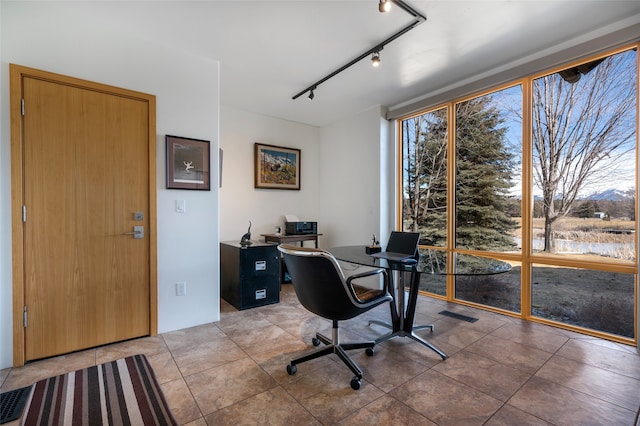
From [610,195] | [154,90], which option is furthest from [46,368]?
[610,195]

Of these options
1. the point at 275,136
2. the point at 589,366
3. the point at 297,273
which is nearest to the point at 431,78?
the point at 275,136

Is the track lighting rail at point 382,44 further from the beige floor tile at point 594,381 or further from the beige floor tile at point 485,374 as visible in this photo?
the beige floor tile at point 594,381

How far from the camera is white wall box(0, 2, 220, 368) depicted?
2.06 m

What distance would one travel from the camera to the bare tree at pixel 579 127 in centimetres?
247

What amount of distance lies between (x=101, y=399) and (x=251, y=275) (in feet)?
5.80

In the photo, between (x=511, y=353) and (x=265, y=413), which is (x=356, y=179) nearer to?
(x=511, y=353)

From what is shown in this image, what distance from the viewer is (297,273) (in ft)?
6.47

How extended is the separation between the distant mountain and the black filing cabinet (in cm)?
327

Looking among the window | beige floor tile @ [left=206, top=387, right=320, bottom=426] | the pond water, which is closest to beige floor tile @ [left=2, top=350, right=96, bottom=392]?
beige floor tile @ [left=206, top=387, right=320, bottom=426]

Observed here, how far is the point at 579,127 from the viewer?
2.69m

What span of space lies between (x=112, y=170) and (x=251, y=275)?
1736 mm

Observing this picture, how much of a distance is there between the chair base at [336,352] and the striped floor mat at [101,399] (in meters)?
0.81

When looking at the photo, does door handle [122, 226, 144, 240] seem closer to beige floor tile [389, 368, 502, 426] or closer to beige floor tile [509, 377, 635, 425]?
beige floor tile [389, 368, 502, 426]

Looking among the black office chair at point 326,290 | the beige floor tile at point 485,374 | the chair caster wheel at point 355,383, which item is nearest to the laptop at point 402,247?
the black office chair at point 326,290
